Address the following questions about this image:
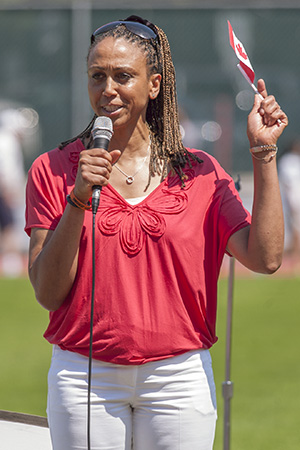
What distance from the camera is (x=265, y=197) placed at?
2.71 meters

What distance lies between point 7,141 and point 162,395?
11.6 meters

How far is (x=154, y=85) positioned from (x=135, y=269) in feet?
2.27

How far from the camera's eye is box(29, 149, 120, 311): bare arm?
2.49 m

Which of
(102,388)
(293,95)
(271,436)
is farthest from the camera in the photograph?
(293,95)

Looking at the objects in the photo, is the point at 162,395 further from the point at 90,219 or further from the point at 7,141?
the point at 7,141

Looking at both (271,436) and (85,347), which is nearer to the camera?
(85,347)

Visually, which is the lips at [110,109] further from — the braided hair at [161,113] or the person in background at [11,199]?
the person in background at [11,199]

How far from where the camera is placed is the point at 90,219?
8.90ft

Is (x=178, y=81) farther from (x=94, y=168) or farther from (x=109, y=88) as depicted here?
(x=94, y=168)

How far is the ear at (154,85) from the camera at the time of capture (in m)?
2.90

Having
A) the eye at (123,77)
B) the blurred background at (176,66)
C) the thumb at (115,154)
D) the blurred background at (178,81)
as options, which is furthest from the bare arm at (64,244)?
the blurred background at (176,66)

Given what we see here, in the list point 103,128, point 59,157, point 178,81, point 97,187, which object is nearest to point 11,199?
point 178,81

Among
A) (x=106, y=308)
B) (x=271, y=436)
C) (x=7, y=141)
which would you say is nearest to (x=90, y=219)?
(x=106, y=308)

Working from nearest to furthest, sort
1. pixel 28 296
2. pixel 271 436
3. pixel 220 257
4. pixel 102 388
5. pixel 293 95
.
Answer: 1. pixel 102 388
2. pixel 220 257
3. pixel 271 436
4. pixel 28 296
5. pixel 293 95
